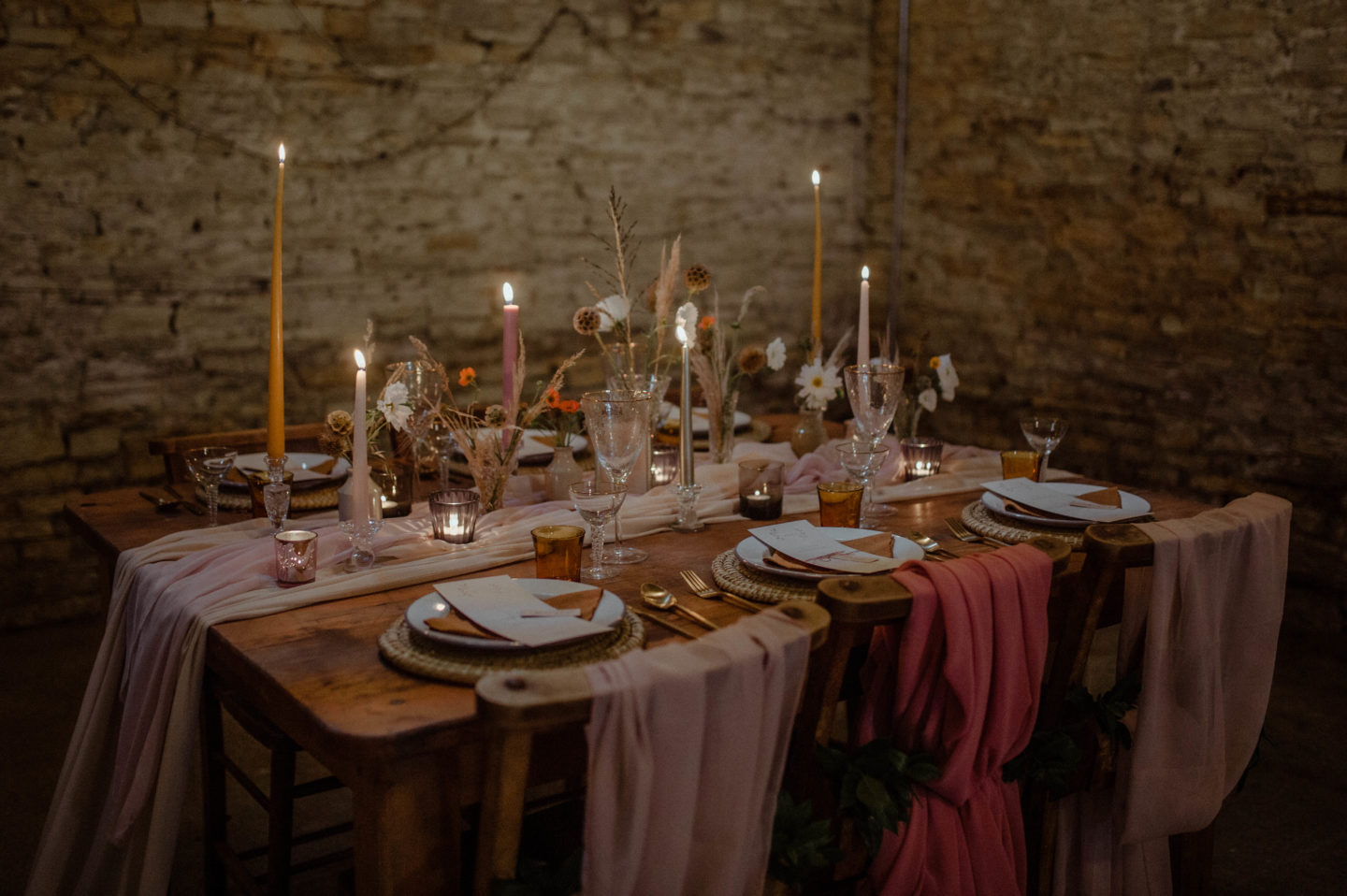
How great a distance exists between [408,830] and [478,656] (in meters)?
0.22

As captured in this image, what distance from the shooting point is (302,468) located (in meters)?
2.33

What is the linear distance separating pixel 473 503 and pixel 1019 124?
344 cm

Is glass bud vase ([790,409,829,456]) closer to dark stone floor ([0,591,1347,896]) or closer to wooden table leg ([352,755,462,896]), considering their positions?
dark stone floor ([0,591,1347,896])

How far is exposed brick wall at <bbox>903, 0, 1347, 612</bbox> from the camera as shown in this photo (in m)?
3.65

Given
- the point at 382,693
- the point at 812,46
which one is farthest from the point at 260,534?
the point at 812,46

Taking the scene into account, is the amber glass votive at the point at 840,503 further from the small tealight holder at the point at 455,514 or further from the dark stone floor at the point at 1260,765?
the dark stone floor at the point at 1260,765

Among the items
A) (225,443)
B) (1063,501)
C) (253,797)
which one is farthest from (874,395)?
(225,443)

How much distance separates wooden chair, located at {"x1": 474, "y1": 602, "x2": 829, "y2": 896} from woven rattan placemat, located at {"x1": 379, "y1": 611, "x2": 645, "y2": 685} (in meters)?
0.21

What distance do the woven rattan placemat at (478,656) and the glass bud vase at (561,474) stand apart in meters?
0.78

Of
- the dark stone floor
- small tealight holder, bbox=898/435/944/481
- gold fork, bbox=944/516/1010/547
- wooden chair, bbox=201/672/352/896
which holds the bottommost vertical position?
the dark stone floor

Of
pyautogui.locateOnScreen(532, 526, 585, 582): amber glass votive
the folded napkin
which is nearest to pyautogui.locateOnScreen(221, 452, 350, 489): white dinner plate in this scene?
pyautogui.locateOnScreen(532, 526, 585, 582): amber glass votive

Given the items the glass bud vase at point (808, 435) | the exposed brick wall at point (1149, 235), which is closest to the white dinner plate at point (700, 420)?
the glass bud vase at point (808, 435)

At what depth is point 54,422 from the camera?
371 cm

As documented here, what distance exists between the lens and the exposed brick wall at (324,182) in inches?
143
